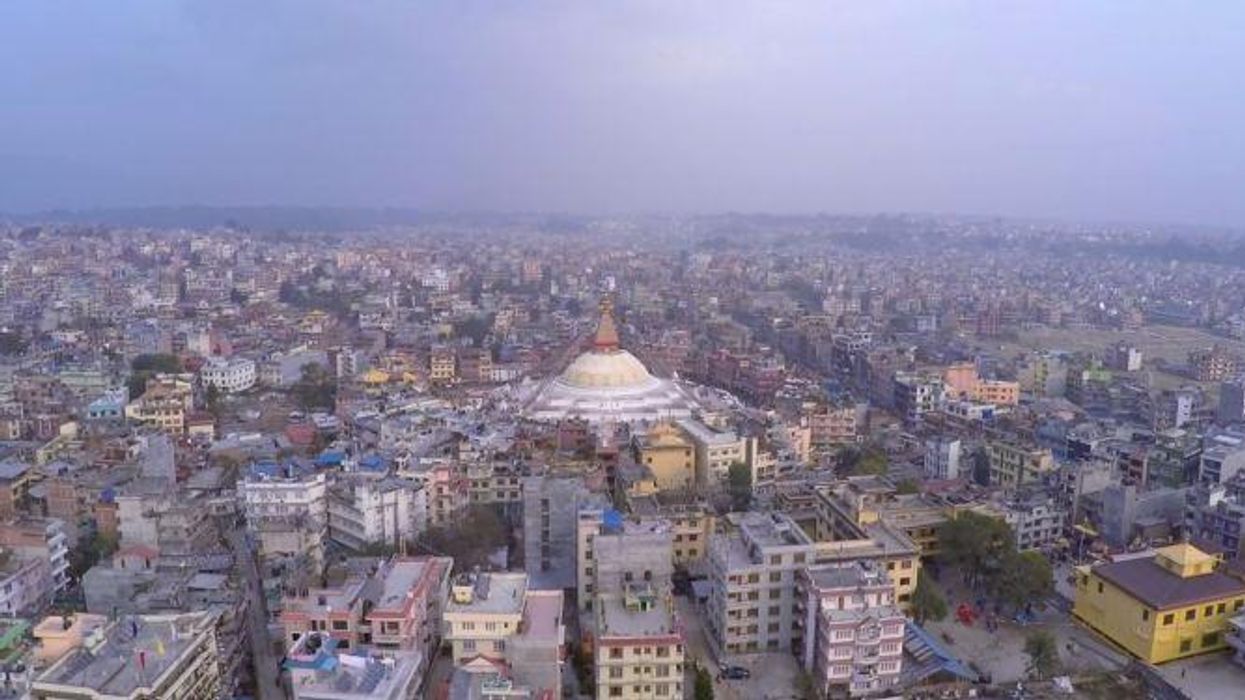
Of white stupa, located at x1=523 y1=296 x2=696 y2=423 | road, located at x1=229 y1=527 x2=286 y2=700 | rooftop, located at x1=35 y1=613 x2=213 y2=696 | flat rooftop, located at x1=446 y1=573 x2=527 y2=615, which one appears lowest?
road, located at x1=229 y1=527 x2=286 y2=700

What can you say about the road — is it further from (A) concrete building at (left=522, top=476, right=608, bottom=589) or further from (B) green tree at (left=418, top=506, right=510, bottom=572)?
(A) concrete building at (left=522, top=476, right=608, bottom=589)

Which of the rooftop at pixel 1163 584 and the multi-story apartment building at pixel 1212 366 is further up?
the rooftop at pixel 1163 584

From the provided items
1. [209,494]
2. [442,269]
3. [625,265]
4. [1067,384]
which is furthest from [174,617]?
[625,265]

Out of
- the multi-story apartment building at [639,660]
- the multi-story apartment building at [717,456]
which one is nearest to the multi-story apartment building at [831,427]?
the multi-story apartment building at [717,456]

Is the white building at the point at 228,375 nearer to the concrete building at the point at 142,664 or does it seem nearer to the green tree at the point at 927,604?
the concrete building at the point at 142,664

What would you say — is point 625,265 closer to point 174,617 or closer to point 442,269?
point 442,269

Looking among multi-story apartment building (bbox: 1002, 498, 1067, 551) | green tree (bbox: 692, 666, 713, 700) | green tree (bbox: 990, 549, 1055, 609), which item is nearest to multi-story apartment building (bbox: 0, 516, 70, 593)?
green tree (bbox: 692, 666, 713, 700)

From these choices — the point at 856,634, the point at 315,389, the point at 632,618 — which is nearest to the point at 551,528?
the point at 632,618
